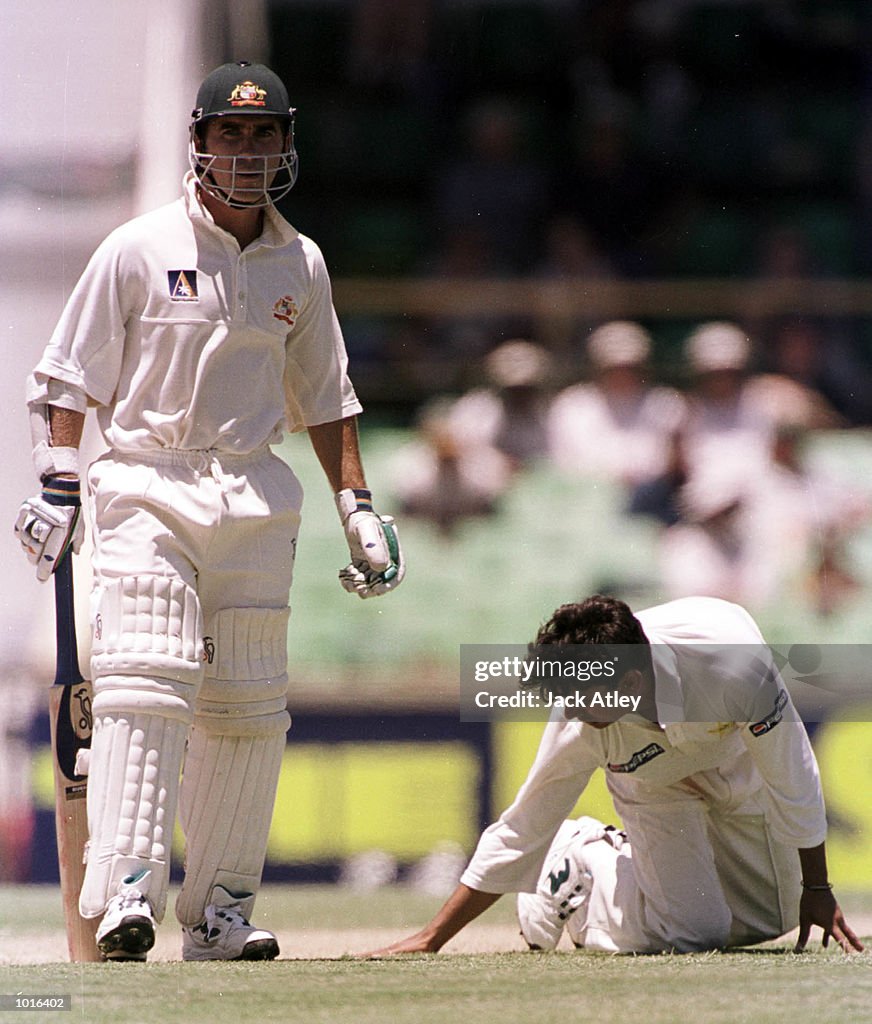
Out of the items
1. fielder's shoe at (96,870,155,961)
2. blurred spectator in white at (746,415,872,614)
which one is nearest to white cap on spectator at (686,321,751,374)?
blurred spectator in white at (746,415,872,614)

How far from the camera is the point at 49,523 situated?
2.84 meters

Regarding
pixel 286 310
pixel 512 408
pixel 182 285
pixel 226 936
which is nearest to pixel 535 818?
pixel 226 936

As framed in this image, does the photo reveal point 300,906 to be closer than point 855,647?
Yes

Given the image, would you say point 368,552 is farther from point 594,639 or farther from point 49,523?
point 49,523

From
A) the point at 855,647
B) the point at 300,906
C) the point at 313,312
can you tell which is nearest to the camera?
the point at 313,312

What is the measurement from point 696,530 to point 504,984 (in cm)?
312

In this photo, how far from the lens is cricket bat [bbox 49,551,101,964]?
295 centimetres

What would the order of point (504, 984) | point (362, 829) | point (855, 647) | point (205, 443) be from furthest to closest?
point (855, 647), point (362, 829), point (205, 443), point (504, 984)

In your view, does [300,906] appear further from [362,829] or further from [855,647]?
[855,647]

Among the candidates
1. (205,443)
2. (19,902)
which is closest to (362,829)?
(19,902)

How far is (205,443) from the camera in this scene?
291cm

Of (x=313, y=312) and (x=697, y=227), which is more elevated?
(x=697, y=227)

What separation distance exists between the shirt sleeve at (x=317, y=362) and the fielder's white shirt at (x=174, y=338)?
0.40ft

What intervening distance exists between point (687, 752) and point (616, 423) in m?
2.50
